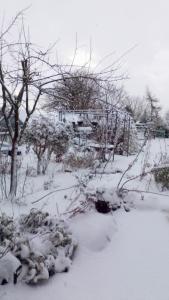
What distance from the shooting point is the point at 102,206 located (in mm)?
3781

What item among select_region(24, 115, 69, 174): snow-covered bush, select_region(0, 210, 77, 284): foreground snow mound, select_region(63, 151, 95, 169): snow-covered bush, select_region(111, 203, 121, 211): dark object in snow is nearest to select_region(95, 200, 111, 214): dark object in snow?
select_region(111, 203, 121, 211): dark object in snow

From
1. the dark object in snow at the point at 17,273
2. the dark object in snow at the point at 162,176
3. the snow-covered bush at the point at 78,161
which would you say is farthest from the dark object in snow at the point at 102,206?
the snow-covered bush at the point at 78,161

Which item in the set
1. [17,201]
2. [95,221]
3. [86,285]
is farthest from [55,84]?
[86,285]

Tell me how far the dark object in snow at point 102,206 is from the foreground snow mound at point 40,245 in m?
0.82

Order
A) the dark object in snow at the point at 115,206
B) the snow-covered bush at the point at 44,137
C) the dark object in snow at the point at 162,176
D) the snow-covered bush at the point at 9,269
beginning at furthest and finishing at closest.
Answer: the snow-covered bush at the point at 44,137
the dark object in snow at the point at 162,176
the dark object in snow at the point at 115,206
the snow-covered bush at the point at 9,269

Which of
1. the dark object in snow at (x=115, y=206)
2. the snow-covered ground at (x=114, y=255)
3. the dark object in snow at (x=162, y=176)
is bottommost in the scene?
the snow-covered ground at (x=114, y=255)

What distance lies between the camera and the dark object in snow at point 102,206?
376 centimetres

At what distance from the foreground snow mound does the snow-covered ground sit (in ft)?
0.27

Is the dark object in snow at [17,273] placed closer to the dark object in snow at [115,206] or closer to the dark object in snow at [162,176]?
the dark object in snow at [115,206]

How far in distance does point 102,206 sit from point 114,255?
34.6 inches

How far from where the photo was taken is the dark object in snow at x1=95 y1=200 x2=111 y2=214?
3762 mm

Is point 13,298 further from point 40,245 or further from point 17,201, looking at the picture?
point 17,201

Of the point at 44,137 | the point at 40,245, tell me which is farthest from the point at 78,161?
the point at 40,245

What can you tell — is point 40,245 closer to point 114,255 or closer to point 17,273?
point 17,273
